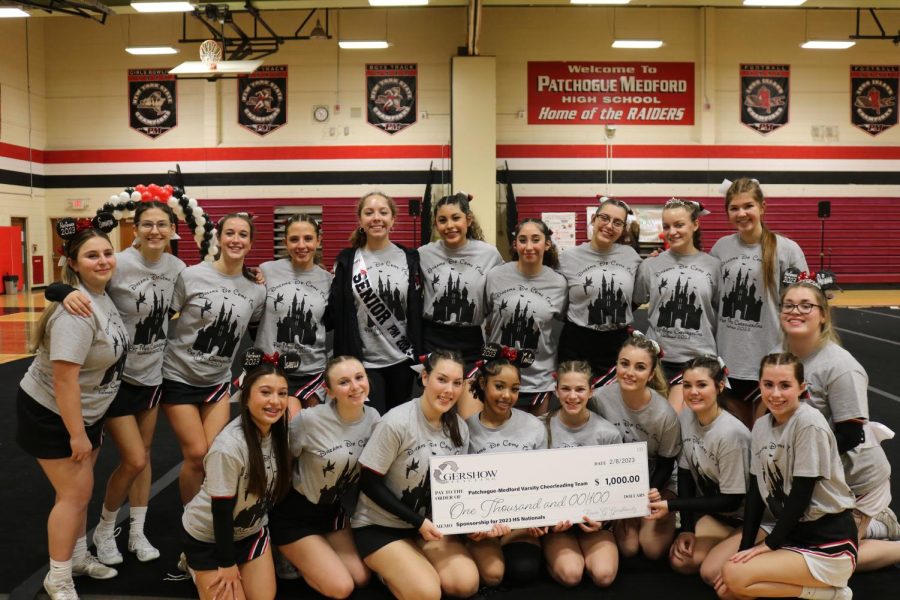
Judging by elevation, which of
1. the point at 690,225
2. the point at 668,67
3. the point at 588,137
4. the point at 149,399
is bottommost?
the point at 149,399

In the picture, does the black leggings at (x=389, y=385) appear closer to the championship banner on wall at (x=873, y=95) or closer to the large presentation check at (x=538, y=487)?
the large presentation check at (x=538, y=487)

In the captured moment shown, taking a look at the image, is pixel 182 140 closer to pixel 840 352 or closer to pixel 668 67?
pixel 668 67

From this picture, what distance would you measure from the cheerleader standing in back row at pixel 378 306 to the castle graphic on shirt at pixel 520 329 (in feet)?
1.62

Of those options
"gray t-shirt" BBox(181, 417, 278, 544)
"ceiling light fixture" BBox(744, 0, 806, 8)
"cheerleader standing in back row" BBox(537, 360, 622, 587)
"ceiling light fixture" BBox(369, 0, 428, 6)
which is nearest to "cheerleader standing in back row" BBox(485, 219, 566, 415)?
"cheerleader standing in back row" BBox(537, 360, 622, 587)

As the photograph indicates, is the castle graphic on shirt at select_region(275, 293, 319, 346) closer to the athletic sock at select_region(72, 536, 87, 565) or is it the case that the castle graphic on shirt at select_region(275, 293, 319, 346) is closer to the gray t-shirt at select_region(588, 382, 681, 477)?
the athletic sock at select_region(72, 536, 87, 565)

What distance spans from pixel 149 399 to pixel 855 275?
1957 centimetres

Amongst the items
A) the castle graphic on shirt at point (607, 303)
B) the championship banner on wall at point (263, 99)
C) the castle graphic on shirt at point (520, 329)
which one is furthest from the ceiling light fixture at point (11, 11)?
the castle graphic on shirt at point (607, 303)

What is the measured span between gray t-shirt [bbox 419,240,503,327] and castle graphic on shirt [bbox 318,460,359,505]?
1093 millimetres

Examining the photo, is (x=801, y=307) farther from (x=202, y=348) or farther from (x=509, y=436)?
(x=202, y=348)

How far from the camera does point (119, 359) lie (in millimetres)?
3238

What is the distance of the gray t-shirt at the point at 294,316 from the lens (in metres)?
3.87

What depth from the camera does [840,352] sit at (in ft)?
11.0

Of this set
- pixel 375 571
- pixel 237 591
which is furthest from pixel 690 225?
pixel 237 591

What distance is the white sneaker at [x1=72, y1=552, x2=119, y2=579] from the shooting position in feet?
11.1
